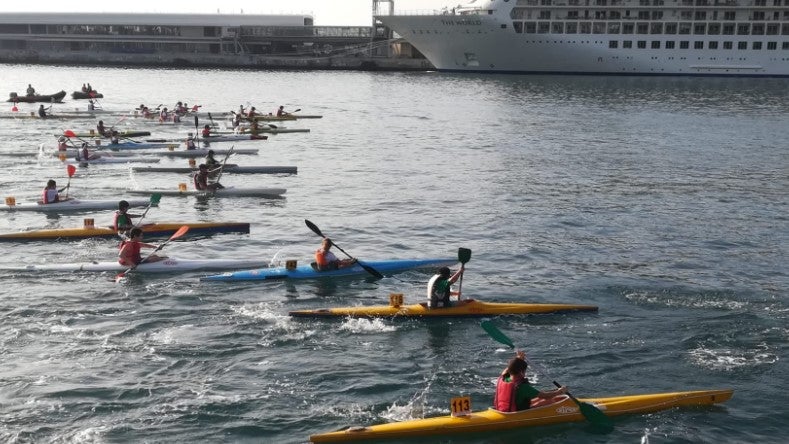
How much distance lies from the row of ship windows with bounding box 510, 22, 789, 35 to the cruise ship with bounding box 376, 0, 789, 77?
0.13 meters

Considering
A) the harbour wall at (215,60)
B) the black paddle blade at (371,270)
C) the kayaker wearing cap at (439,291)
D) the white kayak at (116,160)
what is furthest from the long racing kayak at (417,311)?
the harbour wall at (215,60)

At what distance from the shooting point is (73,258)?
96.5ft

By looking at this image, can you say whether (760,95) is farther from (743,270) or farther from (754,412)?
(754,412)

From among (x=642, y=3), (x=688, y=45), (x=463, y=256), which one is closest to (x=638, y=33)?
(x=642, y=3)

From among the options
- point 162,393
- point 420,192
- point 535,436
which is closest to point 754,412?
point 535,436

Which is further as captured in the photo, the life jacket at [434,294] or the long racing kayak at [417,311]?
the long racing kayak at [417,311]

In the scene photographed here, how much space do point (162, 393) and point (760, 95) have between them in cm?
9625

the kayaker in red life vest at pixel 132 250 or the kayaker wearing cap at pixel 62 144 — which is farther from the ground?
the kayaker wearing cap at pixel 62 144

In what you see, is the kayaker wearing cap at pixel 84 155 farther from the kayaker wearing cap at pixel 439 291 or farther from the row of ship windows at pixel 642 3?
the row of ship windows at pixel 642 3

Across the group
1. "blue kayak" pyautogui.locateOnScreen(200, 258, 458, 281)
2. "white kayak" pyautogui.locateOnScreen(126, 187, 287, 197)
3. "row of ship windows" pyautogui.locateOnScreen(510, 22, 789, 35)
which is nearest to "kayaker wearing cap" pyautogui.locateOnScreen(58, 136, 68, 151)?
"white kayak" pyautogui.locateOnScreen(126, 187, 287, 197)

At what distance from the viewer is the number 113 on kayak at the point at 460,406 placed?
1759cm

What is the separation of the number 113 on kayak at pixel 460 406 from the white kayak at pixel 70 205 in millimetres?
22838

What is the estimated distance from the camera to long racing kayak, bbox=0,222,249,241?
3172cm

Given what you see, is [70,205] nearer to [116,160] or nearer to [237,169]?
[237,169]
